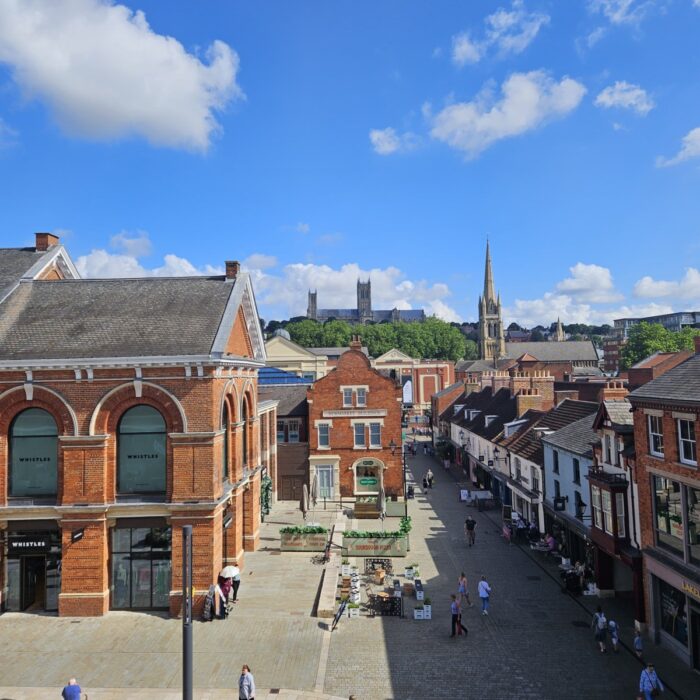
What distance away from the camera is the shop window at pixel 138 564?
60.0 feet

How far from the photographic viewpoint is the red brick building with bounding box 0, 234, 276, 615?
17.7 meters

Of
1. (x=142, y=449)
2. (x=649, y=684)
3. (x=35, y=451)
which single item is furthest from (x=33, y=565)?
(x=649, y=684)

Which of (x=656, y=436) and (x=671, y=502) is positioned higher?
(x=656, y=436)

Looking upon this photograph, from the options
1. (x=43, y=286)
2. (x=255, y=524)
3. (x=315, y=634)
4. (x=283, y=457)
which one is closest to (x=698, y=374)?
(x=315, y=634)

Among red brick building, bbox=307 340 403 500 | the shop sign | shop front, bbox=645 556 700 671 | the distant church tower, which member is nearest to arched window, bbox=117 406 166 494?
the shop sign

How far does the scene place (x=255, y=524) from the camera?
1003 inches

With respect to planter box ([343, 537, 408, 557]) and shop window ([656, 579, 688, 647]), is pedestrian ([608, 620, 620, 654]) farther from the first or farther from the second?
planter box ([343, 537, 408, 557])

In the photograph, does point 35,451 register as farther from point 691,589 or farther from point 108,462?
point 691,589

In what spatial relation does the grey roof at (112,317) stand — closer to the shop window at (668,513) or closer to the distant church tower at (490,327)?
the shop window at (668,513)

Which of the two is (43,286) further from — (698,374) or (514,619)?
(698,374)

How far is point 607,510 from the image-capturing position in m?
19.8

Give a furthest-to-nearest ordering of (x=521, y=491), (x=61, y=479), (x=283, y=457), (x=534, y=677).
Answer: (x=283, y=457) < (x=521, y=491) < (x=61, y=479) < (x=534, y=677)

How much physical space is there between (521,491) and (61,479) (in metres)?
23.6

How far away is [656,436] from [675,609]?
5065 mm
